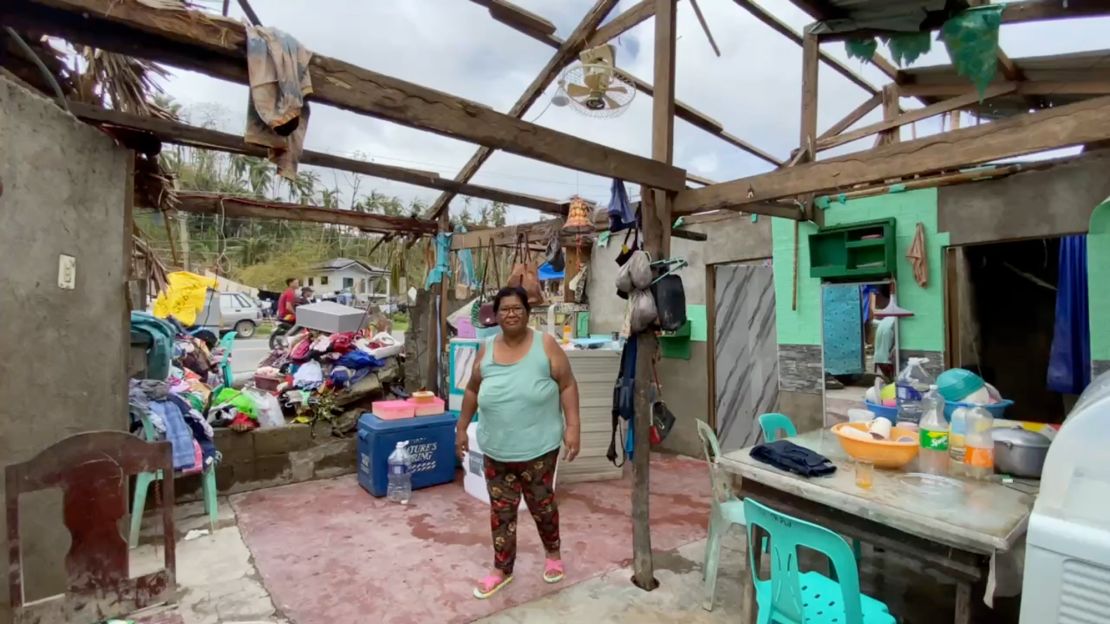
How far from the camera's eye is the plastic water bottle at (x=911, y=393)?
130 inches

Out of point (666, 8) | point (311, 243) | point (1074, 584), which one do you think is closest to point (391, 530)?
point (1074, 584)

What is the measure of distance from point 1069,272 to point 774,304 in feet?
6.93

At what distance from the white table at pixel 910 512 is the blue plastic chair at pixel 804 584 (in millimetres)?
255

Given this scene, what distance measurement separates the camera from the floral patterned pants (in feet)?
9.66

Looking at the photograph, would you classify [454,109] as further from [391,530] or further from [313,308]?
[313,308]

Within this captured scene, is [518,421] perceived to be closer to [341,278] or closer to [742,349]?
[742,349]

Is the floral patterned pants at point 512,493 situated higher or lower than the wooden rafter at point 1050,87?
lower

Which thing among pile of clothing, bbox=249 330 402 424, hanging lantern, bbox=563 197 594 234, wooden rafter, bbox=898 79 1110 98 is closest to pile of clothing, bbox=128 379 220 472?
pile of clothing, bbox=249 330 402 424

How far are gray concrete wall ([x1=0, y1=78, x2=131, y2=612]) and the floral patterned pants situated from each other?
1977 mm

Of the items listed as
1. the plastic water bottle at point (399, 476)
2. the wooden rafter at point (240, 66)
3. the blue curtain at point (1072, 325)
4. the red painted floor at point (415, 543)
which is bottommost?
the red painted floor at point (415, 543)

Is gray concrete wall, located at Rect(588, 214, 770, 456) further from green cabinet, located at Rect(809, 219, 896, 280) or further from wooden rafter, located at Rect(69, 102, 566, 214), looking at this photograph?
wooden rafter, located at Rect(69, 102, 566, 214)

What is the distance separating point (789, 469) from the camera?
7.95ft

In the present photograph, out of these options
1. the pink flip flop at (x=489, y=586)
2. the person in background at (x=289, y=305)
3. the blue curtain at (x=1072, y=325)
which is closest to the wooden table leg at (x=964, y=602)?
the pink flip flop at (x=489, y=586)

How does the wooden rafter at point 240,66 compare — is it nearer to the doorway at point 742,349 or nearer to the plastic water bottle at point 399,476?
the plastic water bottle at point 399,476
